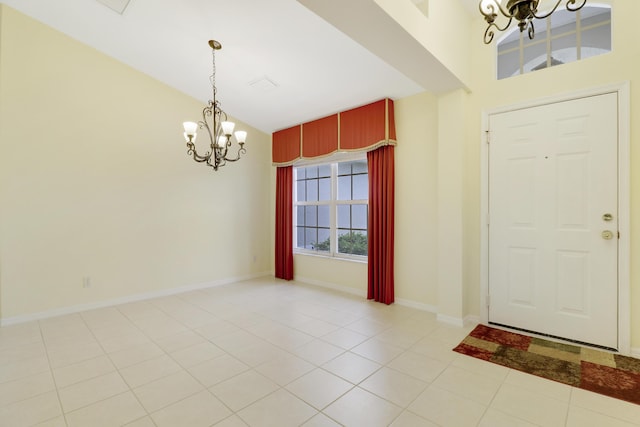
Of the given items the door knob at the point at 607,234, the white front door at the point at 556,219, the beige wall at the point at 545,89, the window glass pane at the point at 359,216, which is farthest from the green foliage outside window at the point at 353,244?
the door knob at the point at 607,234

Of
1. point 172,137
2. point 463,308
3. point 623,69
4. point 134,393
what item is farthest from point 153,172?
point 623,69

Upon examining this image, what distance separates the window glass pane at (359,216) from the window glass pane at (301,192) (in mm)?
1147

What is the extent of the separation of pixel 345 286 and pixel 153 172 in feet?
11.0

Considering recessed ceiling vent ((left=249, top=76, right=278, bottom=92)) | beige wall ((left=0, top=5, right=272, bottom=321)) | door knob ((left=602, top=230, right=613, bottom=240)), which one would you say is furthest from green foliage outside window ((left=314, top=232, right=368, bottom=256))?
door knob ((left=602, top=230, right=613, bottom=240))

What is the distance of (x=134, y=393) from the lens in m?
2.09

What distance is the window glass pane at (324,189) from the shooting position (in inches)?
197

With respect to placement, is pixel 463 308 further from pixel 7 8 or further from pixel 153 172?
pixel 7 8

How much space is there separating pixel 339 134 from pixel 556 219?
9.20ft

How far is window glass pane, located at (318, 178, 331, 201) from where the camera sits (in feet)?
16.4

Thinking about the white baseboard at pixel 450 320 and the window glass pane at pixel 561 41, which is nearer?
the window glass pane at pixel 561 41

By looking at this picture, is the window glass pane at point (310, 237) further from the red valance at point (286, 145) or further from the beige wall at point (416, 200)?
the beige wall at point (416, 200)

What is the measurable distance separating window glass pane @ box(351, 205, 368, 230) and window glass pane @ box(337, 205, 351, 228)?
0.08 meters

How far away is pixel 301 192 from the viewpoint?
5.53 m

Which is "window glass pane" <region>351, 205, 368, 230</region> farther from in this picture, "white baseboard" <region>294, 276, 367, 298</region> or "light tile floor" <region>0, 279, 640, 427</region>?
"light tile floor" <region>0, 279, 640, 427</region>
